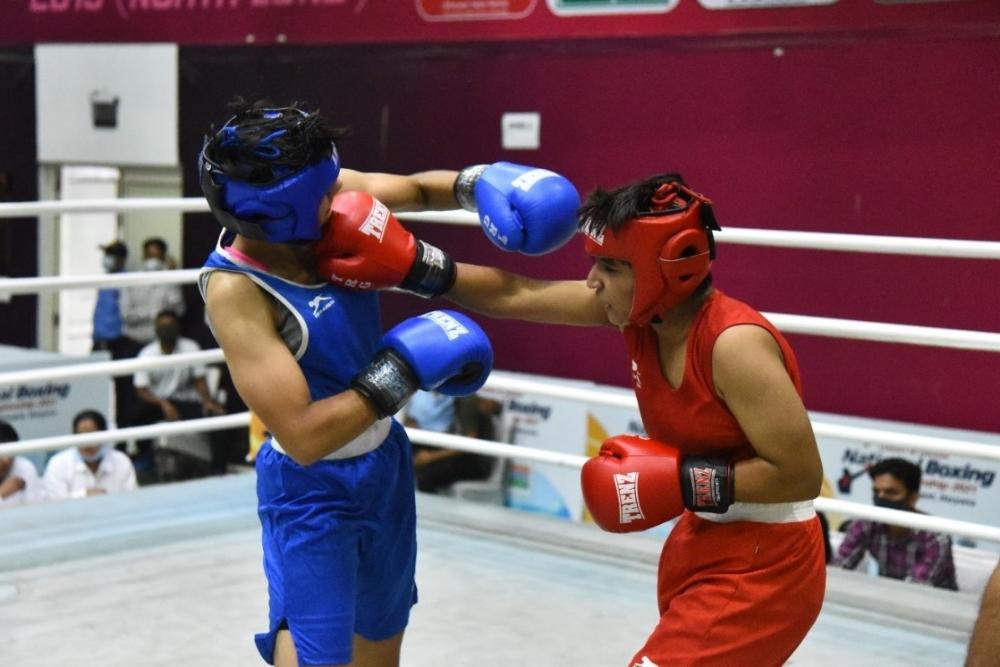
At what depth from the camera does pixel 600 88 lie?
697cm

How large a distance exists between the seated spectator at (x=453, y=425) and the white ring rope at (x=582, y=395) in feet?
7.89

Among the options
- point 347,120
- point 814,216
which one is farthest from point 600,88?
point 347,120

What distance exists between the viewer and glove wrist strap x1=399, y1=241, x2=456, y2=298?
2.25 meters

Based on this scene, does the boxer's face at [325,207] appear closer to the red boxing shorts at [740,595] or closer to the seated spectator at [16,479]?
the red boxing shorts at [740,595]

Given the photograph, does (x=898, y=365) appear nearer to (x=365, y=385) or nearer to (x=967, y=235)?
(x=967, y=235)

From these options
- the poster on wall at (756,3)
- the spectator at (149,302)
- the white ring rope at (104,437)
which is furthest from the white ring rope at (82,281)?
the spectator at (149,302)

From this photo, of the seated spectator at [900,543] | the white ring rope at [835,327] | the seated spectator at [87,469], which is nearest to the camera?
the white ring rope at [835,327]

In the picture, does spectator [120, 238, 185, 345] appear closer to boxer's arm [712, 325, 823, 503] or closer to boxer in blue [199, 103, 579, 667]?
boxer in blue [199, 103, 579, 667]

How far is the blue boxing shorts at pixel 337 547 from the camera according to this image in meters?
2.12

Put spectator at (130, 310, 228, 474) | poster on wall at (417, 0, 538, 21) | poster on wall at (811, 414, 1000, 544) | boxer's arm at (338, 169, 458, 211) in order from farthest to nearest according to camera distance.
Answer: spectator at (130, 310, 228, 474)
poster on wall at (417, 0, 538, 21)
poster on wall at (811, 414, 1000, 544)
boxer's arm at (338, 169, 458, 211)

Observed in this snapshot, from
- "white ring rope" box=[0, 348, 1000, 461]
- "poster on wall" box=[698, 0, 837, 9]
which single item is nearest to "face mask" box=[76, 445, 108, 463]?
"white ring rope" box=[0, 348, 1000, 461]

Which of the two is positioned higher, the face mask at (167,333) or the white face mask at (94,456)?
the face mask at (167,333)

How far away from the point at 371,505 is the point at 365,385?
259 mm

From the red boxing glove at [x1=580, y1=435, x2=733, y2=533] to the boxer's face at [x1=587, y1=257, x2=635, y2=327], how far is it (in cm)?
20
